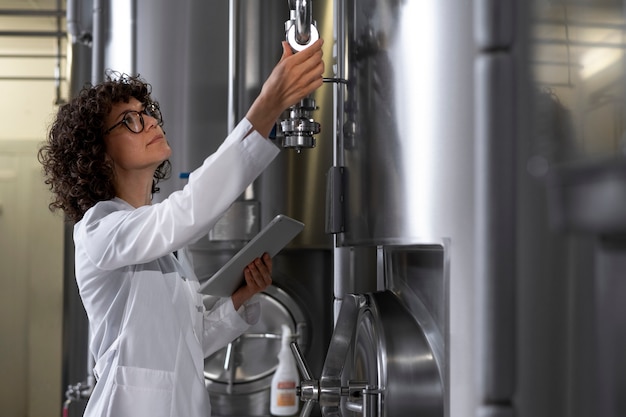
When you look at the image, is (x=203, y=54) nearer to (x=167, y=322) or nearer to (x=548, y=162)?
(x=167, y=322)

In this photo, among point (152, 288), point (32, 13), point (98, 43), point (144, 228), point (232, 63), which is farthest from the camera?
point (32, 13)

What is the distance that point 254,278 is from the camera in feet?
5.08

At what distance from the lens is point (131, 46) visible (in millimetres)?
2068

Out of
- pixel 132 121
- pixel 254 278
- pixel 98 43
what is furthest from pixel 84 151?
pixel 98 43

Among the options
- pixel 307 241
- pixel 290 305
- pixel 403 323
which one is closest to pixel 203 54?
pixel 307 241

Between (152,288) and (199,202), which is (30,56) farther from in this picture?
(199,202)

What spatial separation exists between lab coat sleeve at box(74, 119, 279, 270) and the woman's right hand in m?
0.02

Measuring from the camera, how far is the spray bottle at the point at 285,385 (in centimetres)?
200

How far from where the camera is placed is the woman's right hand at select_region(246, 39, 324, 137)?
1.20 m

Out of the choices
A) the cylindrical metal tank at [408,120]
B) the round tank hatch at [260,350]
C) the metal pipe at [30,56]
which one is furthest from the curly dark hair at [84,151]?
the metal pipe at [30,56]

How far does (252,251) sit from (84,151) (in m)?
0.34

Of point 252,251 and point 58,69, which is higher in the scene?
point 58,69

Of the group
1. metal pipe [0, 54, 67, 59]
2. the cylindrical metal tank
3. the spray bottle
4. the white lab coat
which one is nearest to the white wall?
metal pipe [0, 54, 67, 59]

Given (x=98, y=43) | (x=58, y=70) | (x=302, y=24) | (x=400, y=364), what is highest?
(x=58, y=70)
